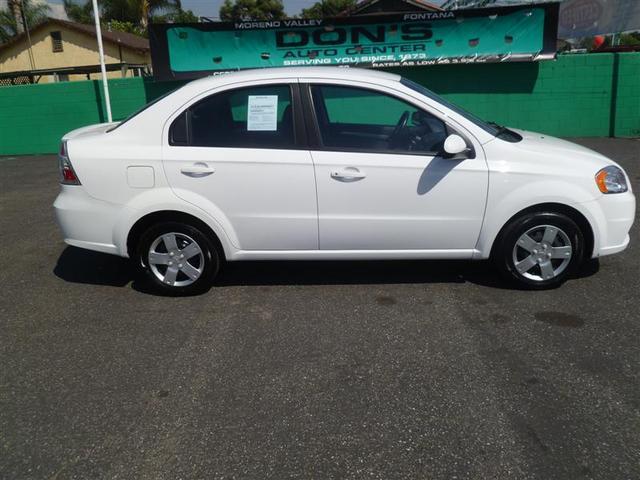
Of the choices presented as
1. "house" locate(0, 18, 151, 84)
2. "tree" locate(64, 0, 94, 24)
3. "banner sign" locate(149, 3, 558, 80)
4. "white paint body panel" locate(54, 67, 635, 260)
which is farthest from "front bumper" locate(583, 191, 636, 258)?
"tree" locate(64, 0, 94, 24)

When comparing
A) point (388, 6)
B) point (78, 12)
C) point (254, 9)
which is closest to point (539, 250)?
point (388, 6)

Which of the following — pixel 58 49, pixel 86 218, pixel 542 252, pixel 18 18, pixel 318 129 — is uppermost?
pixel 18 18

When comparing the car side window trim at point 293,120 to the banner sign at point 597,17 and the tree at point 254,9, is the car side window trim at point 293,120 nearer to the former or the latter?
the banner sign at point 597,17

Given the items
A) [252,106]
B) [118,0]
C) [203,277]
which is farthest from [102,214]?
[118,0]

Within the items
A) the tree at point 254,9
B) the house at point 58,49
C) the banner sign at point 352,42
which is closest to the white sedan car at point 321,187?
the banner sign at point 352,42

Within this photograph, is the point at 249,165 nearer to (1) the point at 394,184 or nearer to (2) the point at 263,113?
(2) the point at 263,113

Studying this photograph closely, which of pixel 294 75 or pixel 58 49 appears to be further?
pixel 58 49

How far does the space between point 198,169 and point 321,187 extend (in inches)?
36.7

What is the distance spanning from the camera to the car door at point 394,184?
4.36 meters

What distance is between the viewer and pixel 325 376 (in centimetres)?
341

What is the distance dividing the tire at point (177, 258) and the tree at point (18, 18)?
112ft

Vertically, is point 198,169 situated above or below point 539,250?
above

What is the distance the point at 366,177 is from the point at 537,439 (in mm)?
2227

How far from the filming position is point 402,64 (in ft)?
42.3
